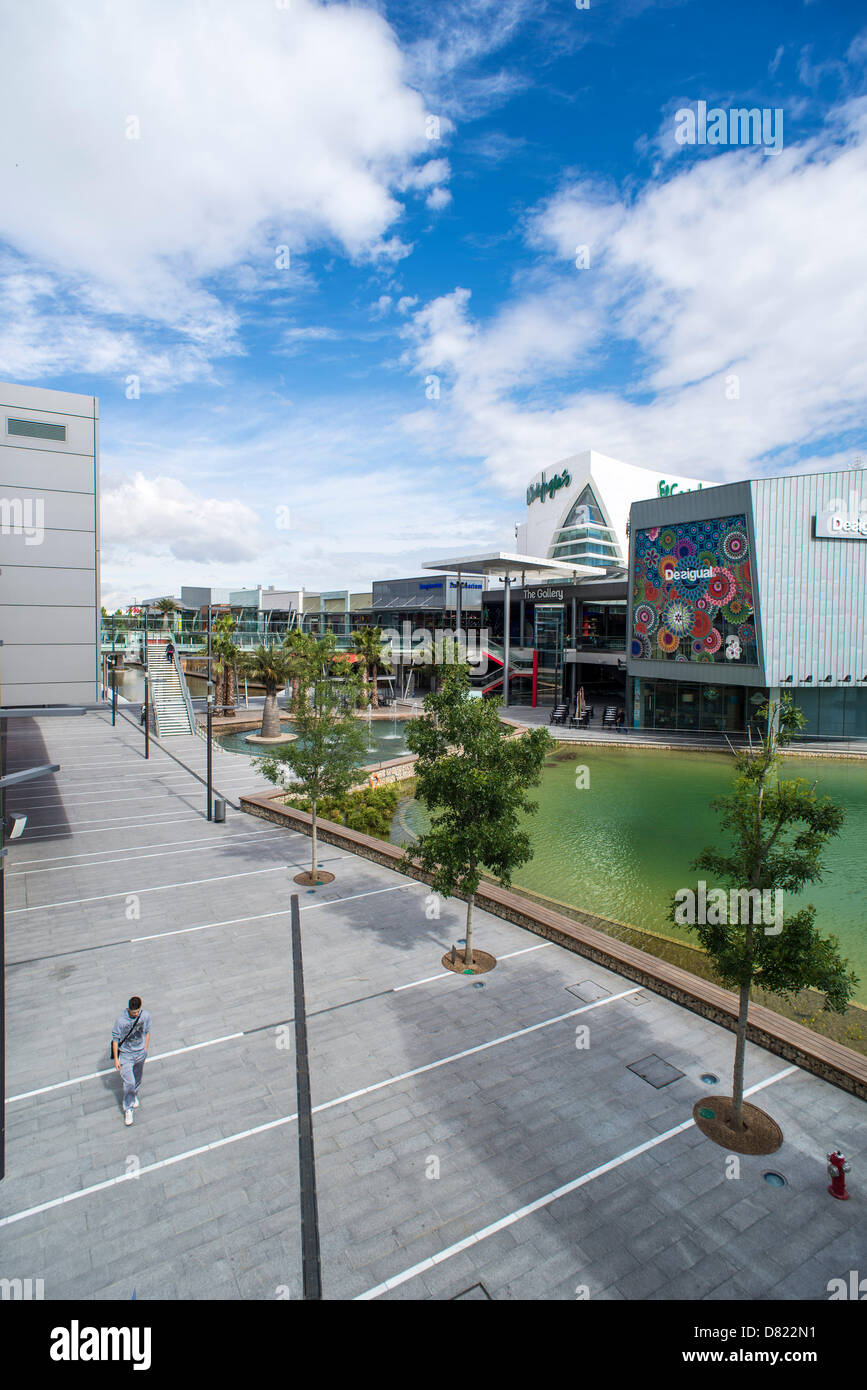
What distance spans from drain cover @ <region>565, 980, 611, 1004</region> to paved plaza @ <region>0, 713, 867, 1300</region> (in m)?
0.04

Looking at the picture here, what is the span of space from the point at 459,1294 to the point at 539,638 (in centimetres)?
6029

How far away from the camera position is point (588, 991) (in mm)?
11742

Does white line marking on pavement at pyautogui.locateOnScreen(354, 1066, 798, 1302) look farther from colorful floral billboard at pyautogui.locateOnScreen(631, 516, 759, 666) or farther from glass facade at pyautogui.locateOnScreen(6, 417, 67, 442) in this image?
colorful floral billboard at pyautogui.locateOnScreen(631, 516, 759, 666)

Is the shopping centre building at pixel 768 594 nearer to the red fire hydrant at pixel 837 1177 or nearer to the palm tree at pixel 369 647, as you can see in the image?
the palm tree at pixel 369 647

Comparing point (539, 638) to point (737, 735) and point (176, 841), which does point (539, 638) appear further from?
point (176, 841)

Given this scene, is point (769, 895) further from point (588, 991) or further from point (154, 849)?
point (154, 849)

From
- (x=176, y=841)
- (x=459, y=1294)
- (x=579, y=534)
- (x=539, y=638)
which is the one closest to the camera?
(x=459, y=1294)

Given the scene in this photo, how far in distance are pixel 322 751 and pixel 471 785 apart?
649 cm

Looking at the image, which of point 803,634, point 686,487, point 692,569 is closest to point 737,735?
point 803,634

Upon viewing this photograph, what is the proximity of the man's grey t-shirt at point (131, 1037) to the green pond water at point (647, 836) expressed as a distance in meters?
10.4

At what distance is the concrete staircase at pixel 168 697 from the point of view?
1558 inches

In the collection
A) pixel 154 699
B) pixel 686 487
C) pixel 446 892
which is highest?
pixel 686 487

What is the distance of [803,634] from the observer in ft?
125

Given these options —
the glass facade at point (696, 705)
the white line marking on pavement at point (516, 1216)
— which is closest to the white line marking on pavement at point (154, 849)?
the white line marking on pavement at point (516, 1216)
